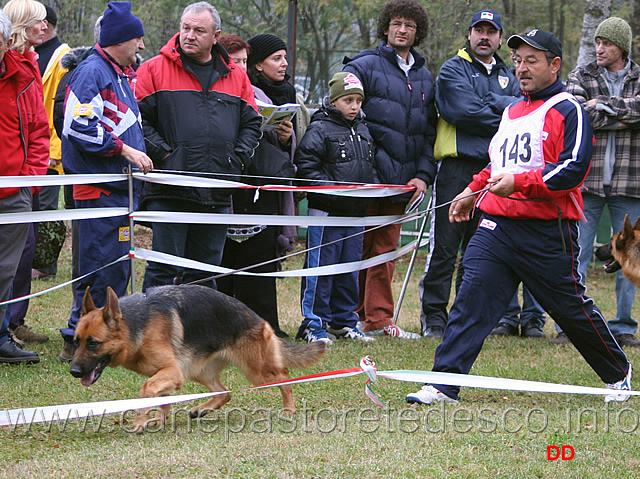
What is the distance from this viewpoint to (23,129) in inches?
227

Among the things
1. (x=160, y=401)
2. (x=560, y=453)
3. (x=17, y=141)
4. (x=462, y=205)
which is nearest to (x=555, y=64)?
(x=462, y=205)

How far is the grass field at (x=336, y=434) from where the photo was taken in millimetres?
3842

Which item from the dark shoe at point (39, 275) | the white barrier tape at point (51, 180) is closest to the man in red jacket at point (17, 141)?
the white barrier tape at point (51, 180)

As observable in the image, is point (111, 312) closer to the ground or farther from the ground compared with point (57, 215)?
closer to the ground

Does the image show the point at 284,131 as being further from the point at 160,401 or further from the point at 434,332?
the point at 160,401

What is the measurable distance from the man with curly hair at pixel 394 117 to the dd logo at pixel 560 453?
3674mm

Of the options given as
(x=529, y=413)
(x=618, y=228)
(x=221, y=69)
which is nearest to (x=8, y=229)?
(x=221, y=69)

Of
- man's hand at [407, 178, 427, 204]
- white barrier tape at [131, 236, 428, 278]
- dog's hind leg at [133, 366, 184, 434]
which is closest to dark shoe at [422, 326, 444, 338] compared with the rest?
white barrier tape at [131, 236, 428, 278]

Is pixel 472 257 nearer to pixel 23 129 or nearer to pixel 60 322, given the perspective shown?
pixel 23 129

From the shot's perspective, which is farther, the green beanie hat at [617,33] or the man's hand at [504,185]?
the green beanie hat at [617,33]

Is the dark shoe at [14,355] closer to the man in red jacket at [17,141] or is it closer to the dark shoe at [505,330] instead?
the man in red jacket at [17,141]

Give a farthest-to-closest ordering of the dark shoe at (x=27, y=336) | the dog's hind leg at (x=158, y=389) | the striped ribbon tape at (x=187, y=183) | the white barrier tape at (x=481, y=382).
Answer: the dark shoe at (x=27, y=336), the striped ribbon tape at (x=187, y=183), the white barrier tape at (x=481, y=382), the dog's hind leg at (x=158, y=389)

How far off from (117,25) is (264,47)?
1.70 metres

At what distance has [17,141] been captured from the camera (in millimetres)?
5762
